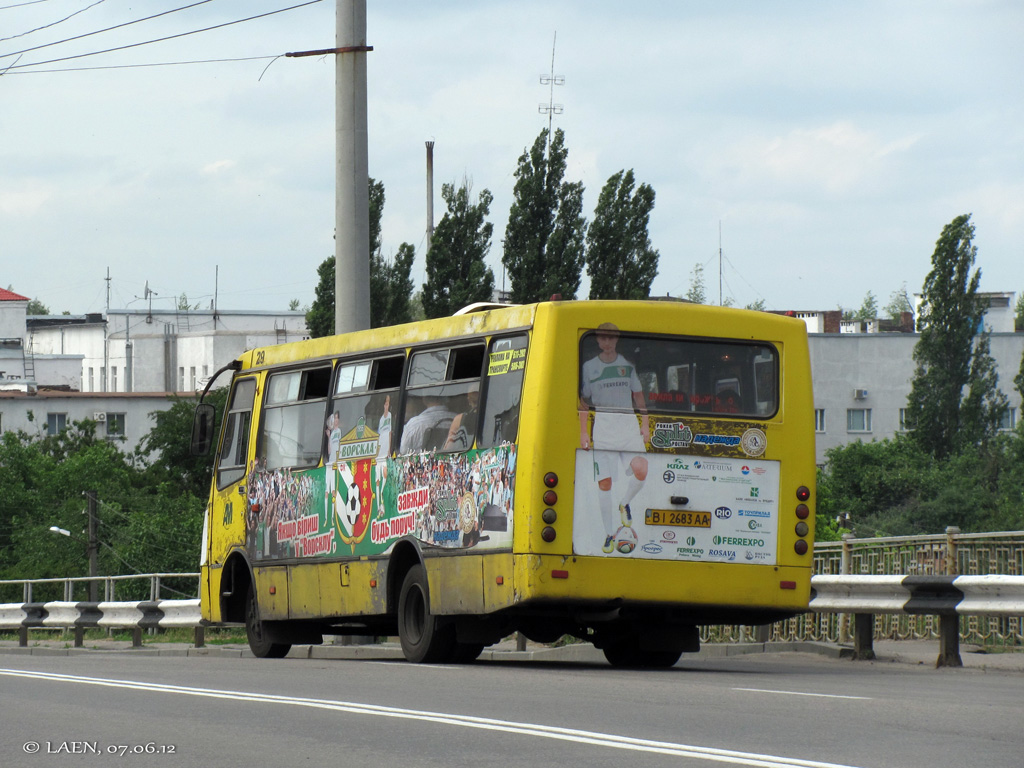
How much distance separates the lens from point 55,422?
9681 cm

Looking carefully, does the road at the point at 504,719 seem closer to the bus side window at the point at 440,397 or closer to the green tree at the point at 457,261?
the bus side window at the point at 440,397

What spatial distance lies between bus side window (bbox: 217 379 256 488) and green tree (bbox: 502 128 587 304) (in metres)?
38.4

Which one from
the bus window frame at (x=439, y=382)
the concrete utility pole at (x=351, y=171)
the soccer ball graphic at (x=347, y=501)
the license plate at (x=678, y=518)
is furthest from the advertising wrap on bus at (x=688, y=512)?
the concrete utility pole at (x=351, y=171)

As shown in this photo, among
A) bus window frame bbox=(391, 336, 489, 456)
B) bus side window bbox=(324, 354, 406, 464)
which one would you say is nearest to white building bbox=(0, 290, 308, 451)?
bus side window bbox=(324, 354, 406, 464)

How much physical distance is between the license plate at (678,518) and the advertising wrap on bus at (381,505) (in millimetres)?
1134

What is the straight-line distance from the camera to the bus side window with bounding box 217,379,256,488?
61.4ft

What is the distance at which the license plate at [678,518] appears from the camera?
45.8 feet

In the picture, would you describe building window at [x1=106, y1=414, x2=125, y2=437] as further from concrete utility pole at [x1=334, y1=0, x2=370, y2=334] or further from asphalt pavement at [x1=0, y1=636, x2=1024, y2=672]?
concrete utility pole at [x1=334, y1=0, x2=370, y2=334]

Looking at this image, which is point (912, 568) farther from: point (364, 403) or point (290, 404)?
point (290, 404)

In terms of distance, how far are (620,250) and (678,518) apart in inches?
1806

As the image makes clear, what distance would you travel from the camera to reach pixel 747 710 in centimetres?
945

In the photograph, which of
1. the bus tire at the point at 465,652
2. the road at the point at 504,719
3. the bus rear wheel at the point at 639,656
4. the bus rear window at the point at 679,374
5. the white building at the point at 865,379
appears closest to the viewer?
the road at the point at 504,719

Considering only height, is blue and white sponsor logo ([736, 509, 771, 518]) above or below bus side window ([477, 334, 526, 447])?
below

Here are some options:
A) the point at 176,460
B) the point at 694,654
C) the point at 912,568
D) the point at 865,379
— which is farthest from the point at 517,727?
the point at 865,379
